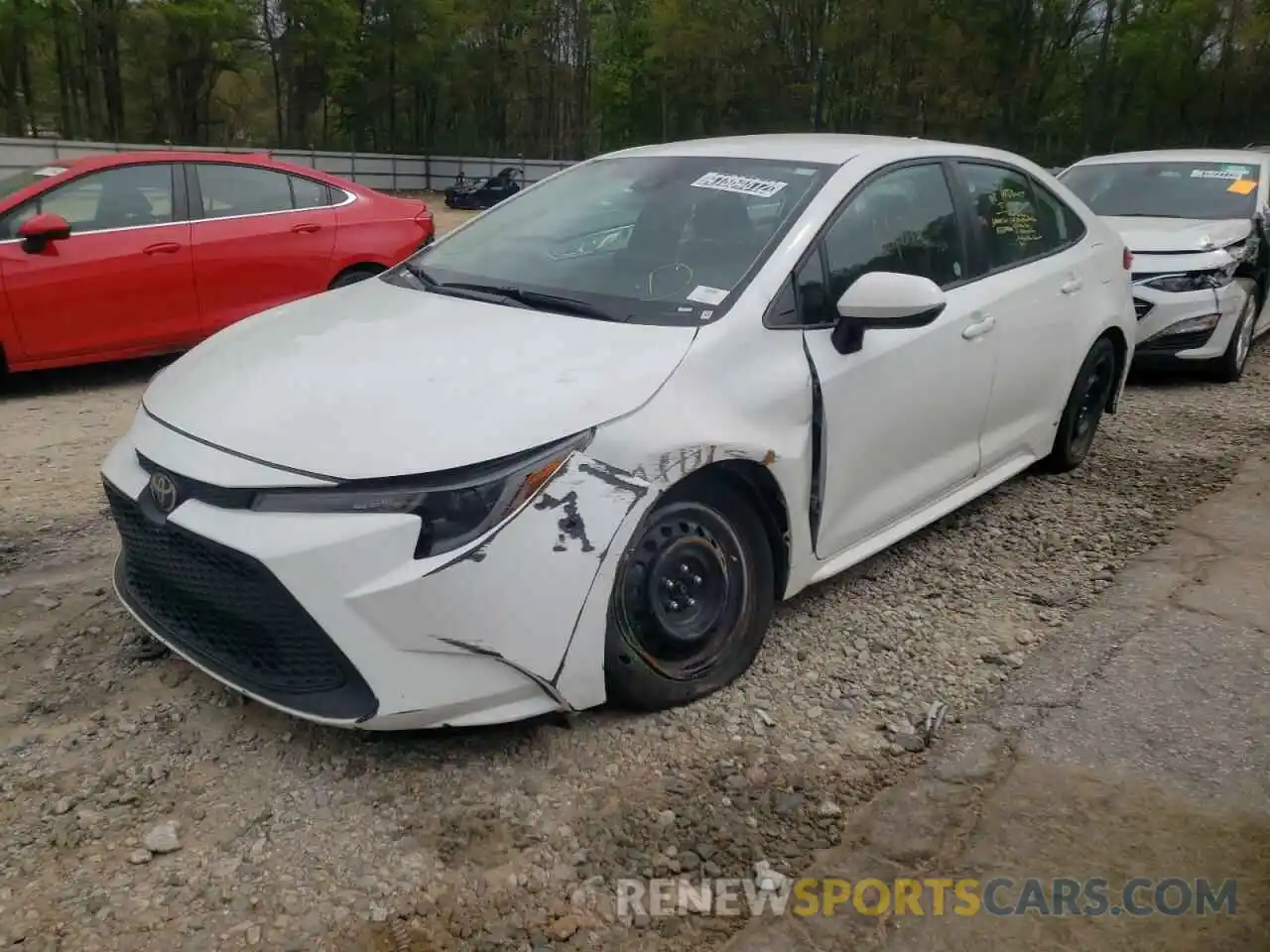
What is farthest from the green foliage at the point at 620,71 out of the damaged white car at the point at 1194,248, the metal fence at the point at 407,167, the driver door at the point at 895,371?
the driver door at the point at 895,371

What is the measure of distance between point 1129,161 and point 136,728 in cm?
820

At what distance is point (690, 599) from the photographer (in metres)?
2.95

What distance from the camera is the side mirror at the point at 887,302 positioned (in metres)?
3.13

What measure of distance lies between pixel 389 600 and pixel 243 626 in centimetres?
43

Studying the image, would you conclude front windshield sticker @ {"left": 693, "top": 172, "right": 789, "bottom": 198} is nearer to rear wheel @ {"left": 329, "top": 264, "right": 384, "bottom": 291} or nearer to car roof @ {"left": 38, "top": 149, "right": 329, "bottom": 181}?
rear wheel @ {"left": 329, "top": 264, "right": 384, "bottom": 291}

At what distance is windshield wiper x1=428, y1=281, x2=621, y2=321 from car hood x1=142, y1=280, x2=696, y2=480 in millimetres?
49

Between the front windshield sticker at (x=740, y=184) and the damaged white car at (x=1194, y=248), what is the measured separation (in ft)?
14.5

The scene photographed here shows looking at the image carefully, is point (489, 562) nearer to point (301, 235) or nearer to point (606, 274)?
point (606, 274)

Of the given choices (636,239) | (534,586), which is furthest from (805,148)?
(534,586)

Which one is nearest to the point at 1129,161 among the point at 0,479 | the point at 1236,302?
the point at 1236,302

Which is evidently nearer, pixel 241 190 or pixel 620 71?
pixel 241 190

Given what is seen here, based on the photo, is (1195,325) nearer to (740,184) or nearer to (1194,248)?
(1194,248)

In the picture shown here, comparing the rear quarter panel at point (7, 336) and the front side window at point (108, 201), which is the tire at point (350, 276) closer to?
the front side window at point (108, 201)

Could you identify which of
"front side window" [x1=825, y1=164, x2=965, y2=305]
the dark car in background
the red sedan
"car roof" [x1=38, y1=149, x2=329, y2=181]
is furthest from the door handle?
the dark car in background
